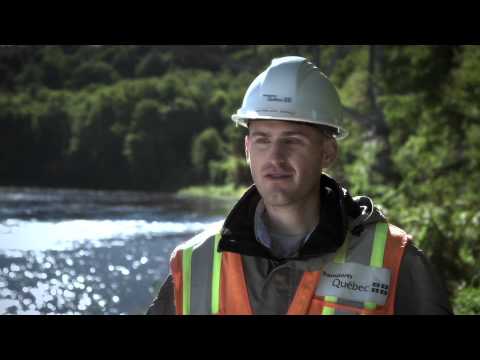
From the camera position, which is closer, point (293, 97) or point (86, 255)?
point (293, 97)

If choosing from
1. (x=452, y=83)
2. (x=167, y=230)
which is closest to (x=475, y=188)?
(x=452, y=83)

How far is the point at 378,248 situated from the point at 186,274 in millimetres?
693

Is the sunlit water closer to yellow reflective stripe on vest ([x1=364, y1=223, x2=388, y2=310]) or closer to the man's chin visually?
the man's chin

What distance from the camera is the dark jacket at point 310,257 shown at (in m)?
2.24

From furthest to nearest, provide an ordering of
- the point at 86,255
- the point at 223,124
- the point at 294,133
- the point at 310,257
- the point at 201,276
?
the point at 223,124, the point at 86,255, the point at 294,133, the point at 201,276, the point at 310,257

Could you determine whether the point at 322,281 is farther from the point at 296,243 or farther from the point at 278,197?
the point at 278,197

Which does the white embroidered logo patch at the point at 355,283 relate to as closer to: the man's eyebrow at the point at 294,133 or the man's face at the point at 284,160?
the man's face at the point at 284,160

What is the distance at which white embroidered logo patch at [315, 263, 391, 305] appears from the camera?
2.28m

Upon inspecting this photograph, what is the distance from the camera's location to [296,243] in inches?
A: 97.4

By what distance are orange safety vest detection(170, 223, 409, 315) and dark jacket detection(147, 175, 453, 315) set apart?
1.2 inches

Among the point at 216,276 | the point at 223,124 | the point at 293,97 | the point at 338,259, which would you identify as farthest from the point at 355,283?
the point at 223,124
